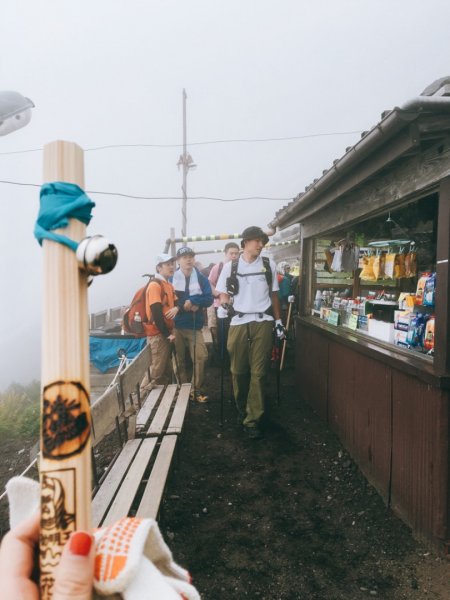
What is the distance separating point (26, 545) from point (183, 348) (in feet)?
18.9

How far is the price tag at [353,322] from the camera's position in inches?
197

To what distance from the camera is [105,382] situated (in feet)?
27.2

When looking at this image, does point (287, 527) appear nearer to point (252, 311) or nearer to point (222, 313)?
point (252, 311)

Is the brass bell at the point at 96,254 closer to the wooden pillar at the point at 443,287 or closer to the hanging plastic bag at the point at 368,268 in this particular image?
the wooden pillar at the point at 443,287

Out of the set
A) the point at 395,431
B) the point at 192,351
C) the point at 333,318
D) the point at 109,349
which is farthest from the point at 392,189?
the point at 109,349

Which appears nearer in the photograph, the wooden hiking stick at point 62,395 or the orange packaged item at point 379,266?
the wooden hiking stick at point 62,395

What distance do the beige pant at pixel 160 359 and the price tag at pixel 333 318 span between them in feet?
7.90

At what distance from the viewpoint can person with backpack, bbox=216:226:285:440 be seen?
5.12 m

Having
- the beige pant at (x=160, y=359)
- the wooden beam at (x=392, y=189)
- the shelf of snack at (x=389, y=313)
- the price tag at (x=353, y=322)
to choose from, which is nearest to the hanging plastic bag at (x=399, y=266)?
the shelf of snack at (x=389, y=313)

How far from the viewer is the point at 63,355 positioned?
933 millimetres

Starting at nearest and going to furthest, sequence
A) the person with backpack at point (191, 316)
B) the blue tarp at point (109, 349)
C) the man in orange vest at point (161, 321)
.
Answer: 1. the man in orange vest at point (161, 321)
2. the person with backpack at point (191, 316)
3. the blue tarp at point (109, 349)

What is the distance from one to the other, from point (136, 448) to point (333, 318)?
3262 millimetres

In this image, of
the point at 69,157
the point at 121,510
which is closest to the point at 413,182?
the point at 69,157

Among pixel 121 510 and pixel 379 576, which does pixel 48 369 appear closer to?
pixel 121 510
